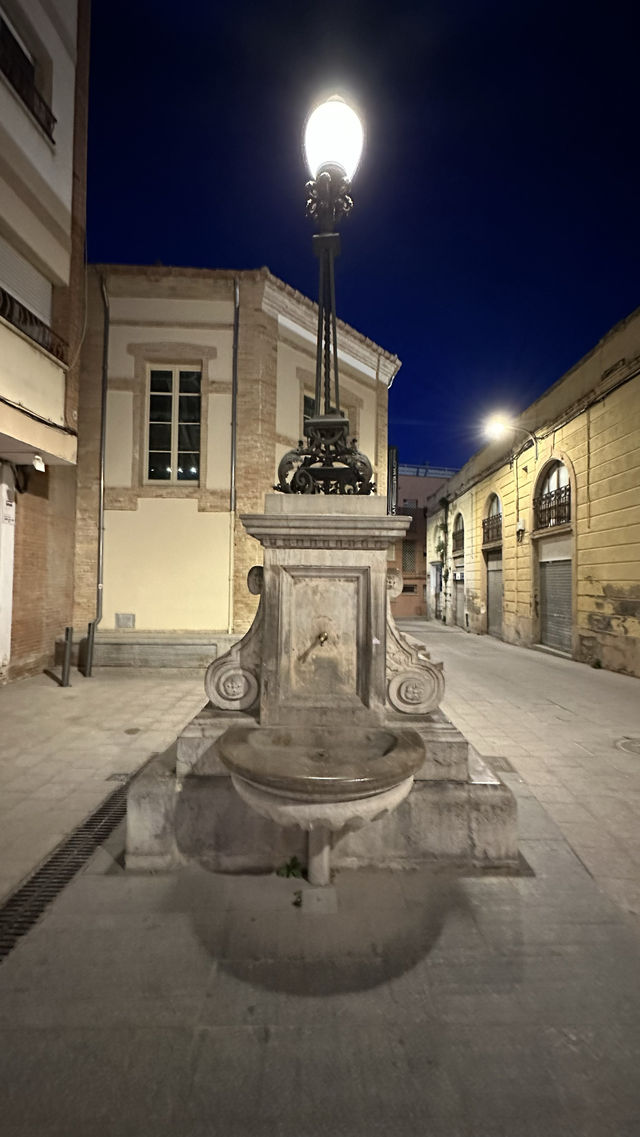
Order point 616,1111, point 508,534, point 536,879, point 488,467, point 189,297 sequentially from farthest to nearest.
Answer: point 488,467
point 508,534
point 189,297
point 536,879
point 616,1111

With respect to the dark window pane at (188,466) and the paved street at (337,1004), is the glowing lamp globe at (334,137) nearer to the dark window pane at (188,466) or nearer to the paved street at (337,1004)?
the paved street at (337,1004)

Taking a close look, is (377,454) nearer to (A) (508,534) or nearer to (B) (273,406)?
(B) (273,406)

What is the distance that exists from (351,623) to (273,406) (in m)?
8.40

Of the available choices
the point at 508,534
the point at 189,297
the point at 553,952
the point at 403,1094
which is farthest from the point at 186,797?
the point at 508,534

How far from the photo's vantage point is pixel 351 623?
9.99ft

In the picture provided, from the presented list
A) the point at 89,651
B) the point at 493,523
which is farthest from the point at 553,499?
the point at 89,651

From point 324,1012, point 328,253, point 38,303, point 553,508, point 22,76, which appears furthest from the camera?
point 553,508

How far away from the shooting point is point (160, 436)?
10086 millimetres

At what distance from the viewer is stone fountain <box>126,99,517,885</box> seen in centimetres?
272

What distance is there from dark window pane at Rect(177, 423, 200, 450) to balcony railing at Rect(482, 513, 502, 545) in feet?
37.6

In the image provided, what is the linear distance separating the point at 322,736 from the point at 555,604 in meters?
12.4

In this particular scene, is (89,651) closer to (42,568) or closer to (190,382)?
(42,568)

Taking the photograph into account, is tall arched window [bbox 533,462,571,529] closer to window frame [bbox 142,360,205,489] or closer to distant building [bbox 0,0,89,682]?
window frame [bbox 142,360,205,489]

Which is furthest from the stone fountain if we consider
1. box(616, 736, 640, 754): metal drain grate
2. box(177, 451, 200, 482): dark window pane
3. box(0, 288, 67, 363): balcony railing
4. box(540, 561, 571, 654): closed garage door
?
box(540, 561, 571, 654): closed garage door
